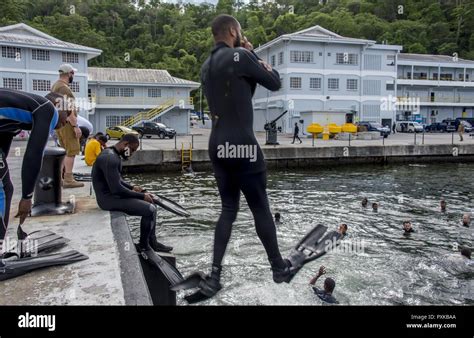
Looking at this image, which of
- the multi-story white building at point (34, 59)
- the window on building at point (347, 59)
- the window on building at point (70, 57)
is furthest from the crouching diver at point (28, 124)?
the window on building at point (347, 59)

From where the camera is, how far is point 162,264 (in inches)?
202

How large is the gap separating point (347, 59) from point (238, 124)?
47.1 meters

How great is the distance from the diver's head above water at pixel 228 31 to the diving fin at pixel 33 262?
8.76 ft

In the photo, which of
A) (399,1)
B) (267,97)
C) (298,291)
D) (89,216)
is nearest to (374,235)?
(298,291)

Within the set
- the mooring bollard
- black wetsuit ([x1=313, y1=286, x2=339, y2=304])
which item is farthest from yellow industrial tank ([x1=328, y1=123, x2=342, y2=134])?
the mooring bollard

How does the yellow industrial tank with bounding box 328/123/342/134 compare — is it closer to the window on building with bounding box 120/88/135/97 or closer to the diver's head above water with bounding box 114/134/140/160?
the window on building with bounding box 120/88/135/97

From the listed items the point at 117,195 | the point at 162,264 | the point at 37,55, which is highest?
the point at 37,55

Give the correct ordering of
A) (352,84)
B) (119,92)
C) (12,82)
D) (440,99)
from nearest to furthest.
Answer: (12,82), (119,92), (352,84), (440,99)

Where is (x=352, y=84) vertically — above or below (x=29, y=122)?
above

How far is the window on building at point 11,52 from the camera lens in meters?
36.6

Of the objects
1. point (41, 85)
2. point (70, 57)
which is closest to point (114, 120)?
point (70, 57)

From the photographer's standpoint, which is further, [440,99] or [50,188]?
[440,99]

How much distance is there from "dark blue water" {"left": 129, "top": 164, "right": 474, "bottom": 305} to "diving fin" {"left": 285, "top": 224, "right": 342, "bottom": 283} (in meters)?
2.52

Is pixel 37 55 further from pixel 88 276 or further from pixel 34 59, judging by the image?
pixel 88 276
